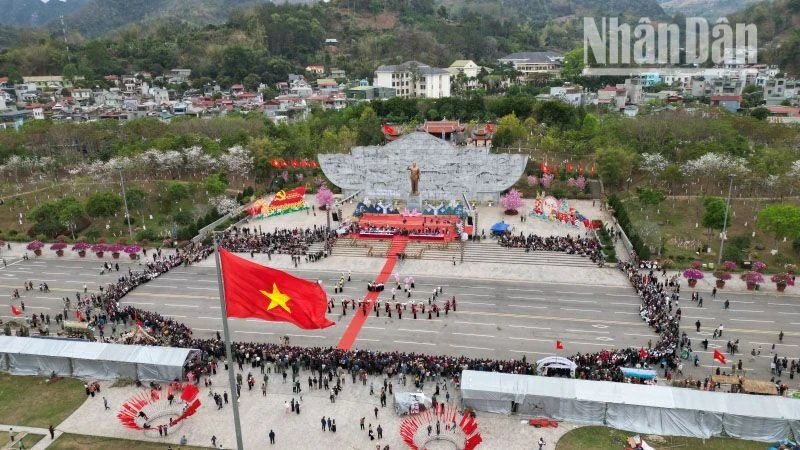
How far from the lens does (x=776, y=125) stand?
66438 millimetres

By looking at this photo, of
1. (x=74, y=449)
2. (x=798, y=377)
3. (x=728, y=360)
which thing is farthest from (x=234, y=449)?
(x=798, y=377)

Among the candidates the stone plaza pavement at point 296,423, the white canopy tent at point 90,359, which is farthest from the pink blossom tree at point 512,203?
the white canopy tent at point 90,359

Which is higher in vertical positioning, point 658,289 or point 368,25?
point 368,25

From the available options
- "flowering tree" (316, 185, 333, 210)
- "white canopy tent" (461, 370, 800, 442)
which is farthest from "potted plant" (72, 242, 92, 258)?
"white canopy tent" (461, 370, 800, 442)

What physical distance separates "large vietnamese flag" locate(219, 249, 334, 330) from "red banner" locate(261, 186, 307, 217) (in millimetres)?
38536

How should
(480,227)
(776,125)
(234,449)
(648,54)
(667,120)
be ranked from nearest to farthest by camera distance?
(234,449)
(480,227)
(776,125)
(667,120)
(648,54)

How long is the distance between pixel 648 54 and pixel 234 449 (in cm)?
16868

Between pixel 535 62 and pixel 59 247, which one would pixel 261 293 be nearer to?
pixel 59 247

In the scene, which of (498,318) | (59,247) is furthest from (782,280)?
(59,247)

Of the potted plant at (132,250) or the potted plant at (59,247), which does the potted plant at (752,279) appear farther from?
the potted plant at (59,247)

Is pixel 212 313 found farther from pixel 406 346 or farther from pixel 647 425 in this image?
pixel 647 425

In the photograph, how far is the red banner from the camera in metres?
54.0

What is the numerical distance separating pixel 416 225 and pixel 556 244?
12138 millimetres

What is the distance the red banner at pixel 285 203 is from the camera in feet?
177
